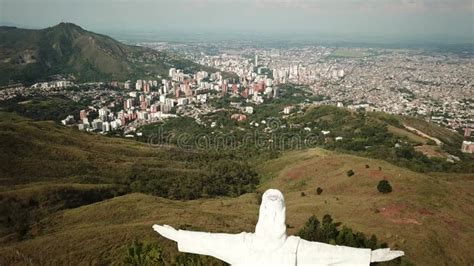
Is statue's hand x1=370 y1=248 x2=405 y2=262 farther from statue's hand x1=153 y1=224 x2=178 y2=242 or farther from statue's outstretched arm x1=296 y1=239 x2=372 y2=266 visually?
statue's hand x1=153 y1=224 x2=178 y2=242

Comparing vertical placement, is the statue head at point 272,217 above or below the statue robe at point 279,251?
above

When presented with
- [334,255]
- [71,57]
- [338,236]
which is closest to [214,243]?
[334,255]

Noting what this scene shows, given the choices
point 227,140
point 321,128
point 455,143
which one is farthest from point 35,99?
point 455,143

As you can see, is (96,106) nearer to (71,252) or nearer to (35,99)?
(35,99)

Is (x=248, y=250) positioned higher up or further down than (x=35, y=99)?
higher up

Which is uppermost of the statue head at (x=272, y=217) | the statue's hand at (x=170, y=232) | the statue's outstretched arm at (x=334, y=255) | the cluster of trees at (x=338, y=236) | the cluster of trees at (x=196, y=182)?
the statue head at (x=272, y=217)

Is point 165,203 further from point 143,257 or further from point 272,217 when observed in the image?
point 272,217

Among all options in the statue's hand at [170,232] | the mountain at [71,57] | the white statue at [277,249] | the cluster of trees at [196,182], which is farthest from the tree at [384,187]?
the mountain at [71,57]

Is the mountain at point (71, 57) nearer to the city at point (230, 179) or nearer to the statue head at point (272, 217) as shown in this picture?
the city at point (230, 179)

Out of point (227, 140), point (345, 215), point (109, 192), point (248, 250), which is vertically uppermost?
point (248, 250)
